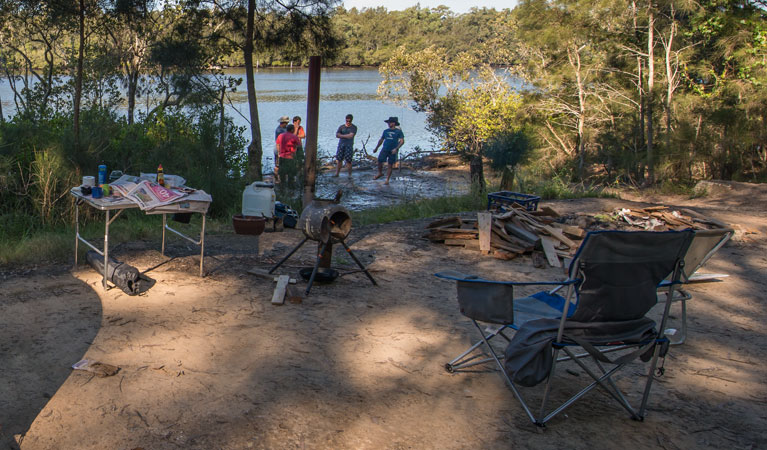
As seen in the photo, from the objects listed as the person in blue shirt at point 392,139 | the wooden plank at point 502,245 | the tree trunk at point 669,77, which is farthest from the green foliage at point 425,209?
the tree trunk at point 669,77

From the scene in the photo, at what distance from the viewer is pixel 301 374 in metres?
3.75

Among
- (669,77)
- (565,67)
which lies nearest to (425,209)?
(669,77)

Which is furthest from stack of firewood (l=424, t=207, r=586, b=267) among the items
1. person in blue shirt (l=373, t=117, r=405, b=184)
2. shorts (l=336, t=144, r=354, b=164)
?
shorts (l=336, t=144, r=354, b=164)

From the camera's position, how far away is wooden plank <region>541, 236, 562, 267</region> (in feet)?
22.2

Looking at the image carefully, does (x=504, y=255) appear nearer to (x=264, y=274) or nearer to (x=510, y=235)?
(x=510, y=235)

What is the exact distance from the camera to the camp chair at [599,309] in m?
3.15

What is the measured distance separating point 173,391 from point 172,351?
1.91 ft

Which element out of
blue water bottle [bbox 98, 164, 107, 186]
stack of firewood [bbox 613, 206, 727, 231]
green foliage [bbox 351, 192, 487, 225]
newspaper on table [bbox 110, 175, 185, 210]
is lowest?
green foliage [bbox 351, 192, 487, 225]

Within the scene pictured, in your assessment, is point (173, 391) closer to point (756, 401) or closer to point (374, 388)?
point (374, 388)

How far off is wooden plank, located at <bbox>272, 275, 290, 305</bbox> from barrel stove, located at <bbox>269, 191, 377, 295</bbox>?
0.60ft

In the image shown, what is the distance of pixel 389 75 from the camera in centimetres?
2405

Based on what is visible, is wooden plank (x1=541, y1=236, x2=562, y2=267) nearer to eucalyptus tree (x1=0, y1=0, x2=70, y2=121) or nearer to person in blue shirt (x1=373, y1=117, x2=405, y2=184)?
person in blue shirt (x1=373, y1=117, x2=405, y2=184)

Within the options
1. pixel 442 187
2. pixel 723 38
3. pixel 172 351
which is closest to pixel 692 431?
pixel 172 351

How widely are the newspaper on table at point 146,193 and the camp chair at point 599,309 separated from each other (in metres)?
2.83
